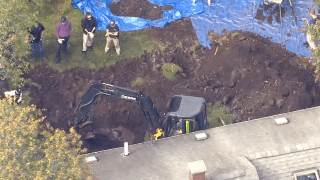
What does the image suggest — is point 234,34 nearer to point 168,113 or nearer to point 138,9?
point 138,9

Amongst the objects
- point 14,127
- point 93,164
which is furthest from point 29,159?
point 93,164

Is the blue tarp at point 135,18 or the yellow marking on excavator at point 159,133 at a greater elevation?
the blue tarp at point 135,18

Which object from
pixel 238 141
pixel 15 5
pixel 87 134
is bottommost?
pixel 87 134

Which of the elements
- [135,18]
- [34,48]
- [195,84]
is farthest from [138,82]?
[34,48]

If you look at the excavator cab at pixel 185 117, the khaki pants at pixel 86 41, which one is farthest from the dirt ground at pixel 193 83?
the excavator cab at pixel 185 117

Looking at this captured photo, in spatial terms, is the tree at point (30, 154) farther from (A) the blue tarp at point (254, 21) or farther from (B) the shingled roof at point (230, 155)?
(A) the blue tarp at point (254, 21)

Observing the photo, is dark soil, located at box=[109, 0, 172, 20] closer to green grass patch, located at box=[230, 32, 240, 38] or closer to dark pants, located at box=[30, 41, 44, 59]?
green grass patch, located at box=[230, 32, 240, 38]

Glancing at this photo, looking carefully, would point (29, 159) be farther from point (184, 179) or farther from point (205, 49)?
point (205, 49)
